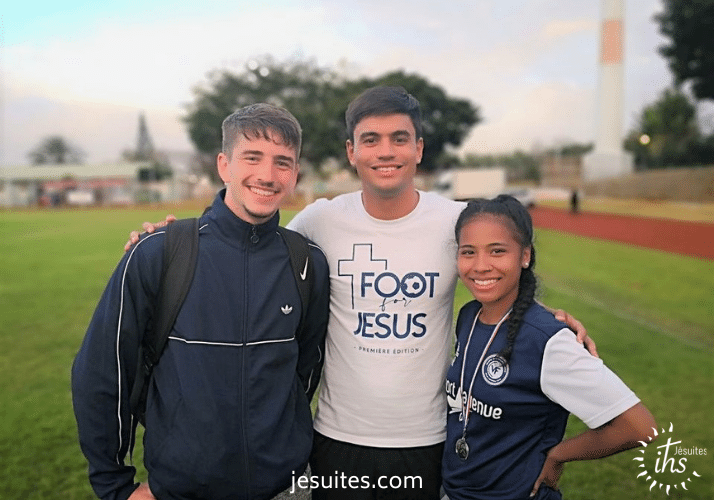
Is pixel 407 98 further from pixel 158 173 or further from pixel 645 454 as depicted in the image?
pixel 158 173

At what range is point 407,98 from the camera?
8.66ft

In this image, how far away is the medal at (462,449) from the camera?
2.26 metres

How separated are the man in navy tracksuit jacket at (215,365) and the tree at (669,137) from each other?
39.7 metres

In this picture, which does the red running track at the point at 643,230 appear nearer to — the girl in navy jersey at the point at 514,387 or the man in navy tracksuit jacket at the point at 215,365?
the girl in navy jersey at the point at 514,387

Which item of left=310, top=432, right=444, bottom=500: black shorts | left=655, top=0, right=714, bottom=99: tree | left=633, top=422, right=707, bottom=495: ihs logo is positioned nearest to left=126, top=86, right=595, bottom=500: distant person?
left=310, top=432, right=444, bottom=500: black shorts

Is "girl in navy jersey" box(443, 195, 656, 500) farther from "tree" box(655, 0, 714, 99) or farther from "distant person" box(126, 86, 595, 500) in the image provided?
"tree" box(655, 0, 714, 99)

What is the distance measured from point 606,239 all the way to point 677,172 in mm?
14811

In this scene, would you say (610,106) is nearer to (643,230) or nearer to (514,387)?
(643,230)

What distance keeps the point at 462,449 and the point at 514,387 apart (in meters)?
0.32

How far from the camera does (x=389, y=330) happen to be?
253cm

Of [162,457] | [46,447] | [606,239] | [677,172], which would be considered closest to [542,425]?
[162,457]

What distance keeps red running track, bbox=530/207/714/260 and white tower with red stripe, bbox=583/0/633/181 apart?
45.1ft

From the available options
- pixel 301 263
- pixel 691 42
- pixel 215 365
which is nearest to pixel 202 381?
pixel 215 365

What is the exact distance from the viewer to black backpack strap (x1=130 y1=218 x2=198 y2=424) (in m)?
2.13
